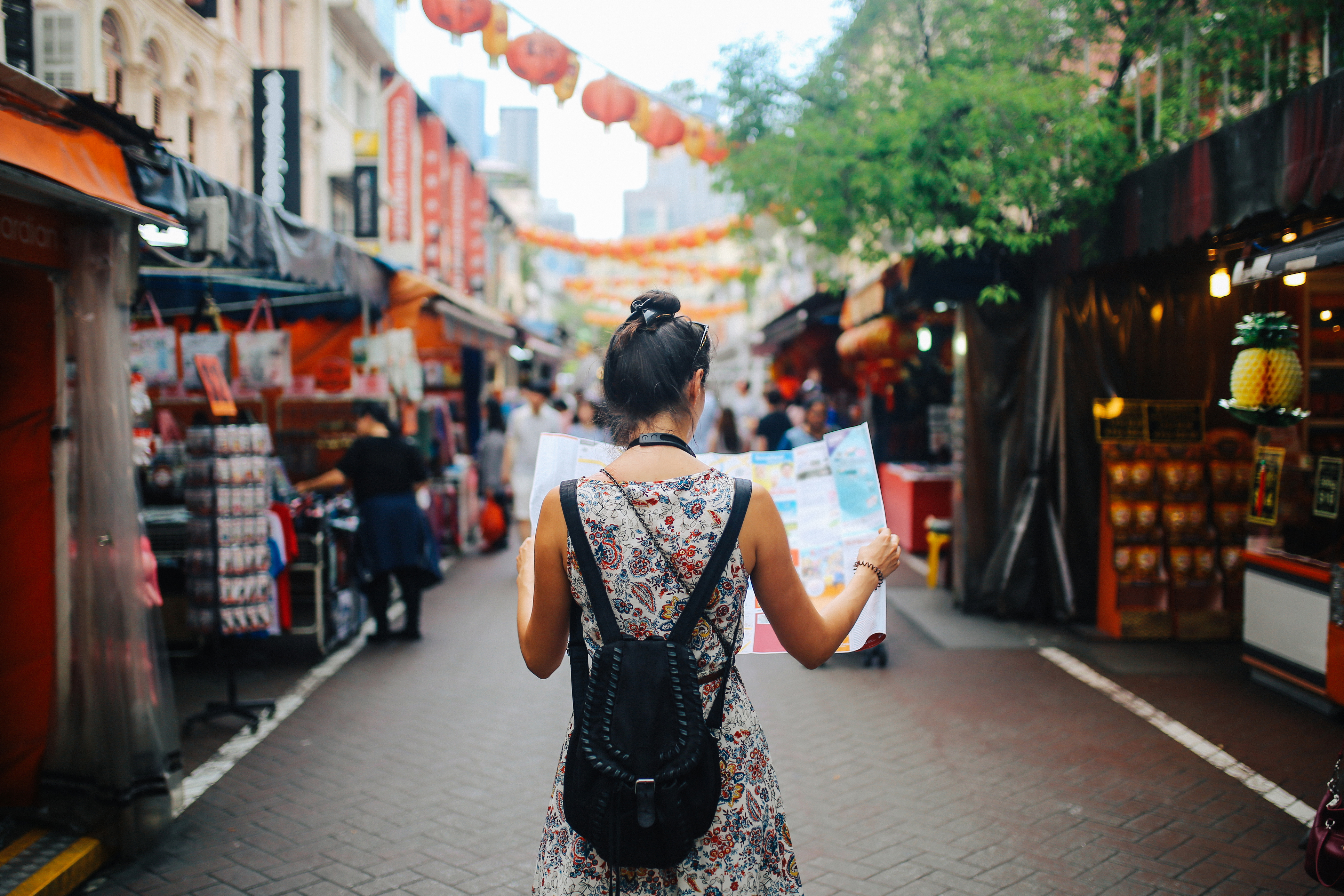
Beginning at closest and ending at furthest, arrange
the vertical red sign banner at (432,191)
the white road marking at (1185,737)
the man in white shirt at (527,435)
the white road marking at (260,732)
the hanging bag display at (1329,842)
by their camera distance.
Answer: the hanging bag display at (1329,842) < the white road marking at (1185,737) < the white road marking at (260,732) < the man in white shirt at (527,435) < the vertical red sign banner at (432,191)

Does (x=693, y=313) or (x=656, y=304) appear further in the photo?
(x=693, y=313)

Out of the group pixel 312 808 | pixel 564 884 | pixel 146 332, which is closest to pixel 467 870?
pixel 312 808

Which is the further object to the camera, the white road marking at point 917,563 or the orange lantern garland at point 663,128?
the white road marking at point 917,563

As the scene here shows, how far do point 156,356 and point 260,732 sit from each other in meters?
3.38

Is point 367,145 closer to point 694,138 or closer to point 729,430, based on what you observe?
point 694,138

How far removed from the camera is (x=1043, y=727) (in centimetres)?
552

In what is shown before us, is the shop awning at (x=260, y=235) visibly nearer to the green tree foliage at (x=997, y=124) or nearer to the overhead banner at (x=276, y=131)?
the overhead banner at (x=276, y=131)

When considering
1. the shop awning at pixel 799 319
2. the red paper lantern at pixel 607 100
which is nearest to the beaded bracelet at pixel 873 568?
the red paper lantern at pixel 607 100

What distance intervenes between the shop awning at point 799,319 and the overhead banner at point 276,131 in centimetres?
688

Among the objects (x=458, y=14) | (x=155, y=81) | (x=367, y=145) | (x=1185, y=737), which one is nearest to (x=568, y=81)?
(x=458, y=14)

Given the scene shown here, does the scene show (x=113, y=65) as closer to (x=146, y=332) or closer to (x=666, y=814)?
(x=146, y=332)

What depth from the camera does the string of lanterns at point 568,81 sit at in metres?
7.68

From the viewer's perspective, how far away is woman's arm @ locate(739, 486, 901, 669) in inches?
74.1

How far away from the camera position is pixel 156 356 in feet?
23.7
